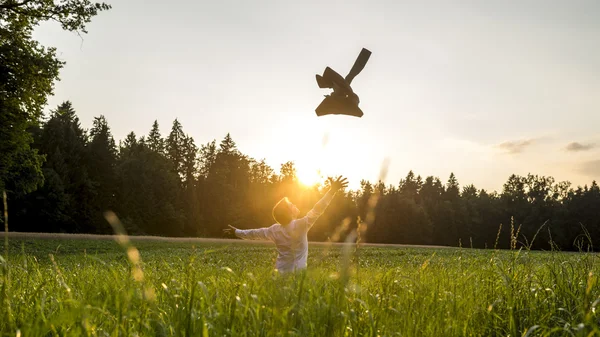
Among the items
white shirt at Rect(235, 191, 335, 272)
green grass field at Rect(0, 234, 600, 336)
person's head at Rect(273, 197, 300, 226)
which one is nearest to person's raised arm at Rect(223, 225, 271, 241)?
white shirt at Rect(235, 191, 335, 272)

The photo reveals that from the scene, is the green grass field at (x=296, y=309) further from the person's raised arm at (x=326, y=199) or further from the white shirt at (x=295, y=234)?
the white shirt at (x=295, y=234)

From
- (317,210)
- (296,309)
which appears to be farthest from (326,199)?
(296,309)

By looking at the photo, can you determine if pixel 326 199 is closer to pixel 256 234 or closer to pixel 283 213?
pixel 283 213

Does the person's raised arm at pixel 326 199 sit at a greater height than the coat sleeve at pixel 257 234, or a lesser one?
greater

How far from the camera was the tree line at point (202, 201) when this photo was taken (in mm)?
56281

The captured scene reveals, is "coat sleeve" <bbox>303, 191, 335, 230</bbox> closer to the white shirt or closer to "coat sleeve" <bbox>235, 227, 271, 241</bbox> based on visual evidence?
the white shirt

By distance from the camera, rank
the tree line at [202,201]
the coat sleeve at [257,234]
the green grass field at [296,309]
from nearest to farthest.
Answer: the green grass field at [296,309] < the coat sleeve at [257,234] < the tree line at [202,201]

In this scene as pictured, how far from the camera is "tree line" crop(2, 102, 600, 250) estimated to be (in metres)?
56.3

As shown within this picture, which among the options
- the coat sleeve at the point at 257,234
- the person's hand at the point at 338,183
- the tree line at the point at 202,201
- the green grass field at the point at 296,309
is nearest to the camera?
the green grass field at the point at 296,309

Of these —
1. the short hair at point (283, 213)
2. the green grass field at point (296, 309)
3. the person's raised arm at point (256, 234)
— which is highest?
the short hair at point (283, 213)

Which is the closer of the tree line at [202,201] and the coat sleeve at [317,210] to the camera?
the coat sleeve at [317,210]

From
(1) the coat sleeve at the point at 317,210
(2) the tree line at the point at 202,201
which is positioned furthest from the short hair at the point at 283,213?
(2) the tree line at the point at 202,201

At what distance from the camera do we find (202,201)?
71312 mm

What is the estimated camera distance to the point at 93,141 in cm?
6266
